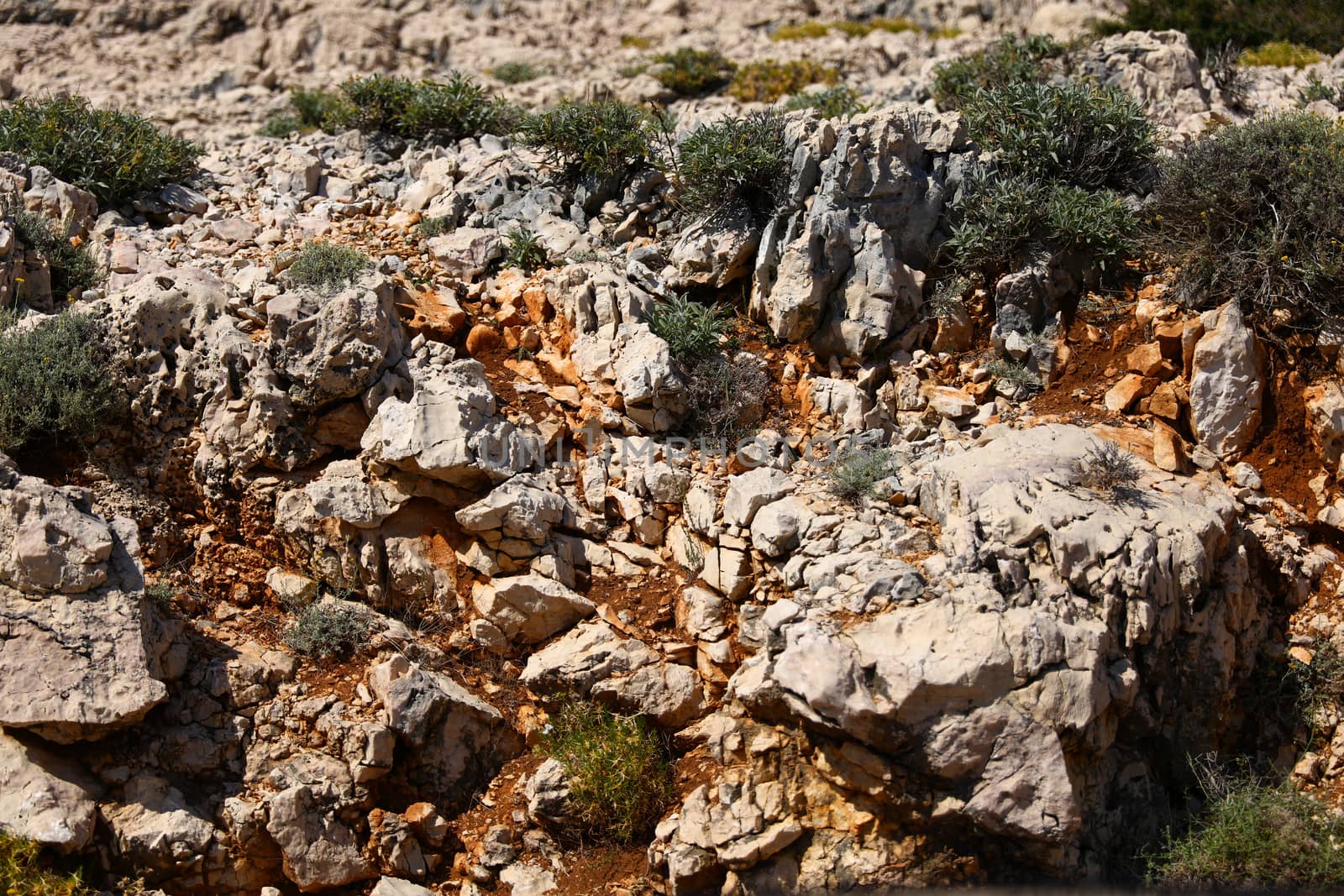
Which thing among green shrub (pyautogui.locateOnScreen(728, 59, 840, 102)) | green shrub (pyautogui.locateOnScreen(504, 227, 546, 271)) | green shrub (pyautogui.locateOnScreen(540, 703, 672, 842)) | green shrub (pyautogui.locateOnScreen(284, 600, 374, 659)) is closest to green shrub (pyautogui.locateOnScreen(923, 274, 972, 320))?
green shrub (pyautogui.locateOnScreen(504, 227, 546, 271))

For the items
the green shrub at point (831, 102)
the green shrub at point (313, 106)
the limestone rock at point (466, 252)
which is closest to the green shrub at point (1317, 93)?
the green shrub at point (831, 102)

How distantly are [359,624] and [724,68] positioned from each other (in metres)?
9.14

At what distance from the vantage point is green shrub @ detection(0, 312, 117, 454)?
6629 mm

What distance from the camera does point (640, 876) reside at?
576cm

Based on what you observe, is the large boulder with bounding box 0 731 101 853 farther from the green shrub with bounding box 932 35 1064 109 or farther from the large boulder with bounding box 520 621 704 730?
the green shrub with bounding box 932 35 1064 109

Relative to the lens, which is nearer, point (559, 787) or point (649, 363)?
point (559, 787)

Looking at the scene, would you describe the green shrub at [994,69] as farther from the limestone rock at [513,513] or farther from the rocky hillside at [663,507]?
the limestone rock at [513,513]

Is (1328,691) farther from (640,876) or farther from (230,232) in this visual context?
(230,232)

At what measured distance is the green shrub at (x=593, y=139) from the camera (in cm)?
923

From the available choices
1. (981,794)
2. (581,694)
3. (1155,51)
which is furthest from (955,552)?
(1155,51)

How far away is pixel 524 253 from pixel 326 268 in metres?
1.64

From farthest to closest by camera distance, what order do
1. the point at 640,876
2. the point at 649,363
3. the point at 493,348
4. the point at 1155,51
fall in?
the point at 1155,51 → the point at 493,348 → the point at 649,363 → the point at 640,876

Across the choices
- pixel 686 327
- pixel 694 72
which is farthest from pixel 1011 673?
pixel 694 72

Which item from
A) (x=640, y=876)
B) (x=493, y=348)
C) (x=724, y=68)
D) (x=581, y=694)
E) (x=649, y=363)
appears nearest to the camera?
(x=640, y=876)
